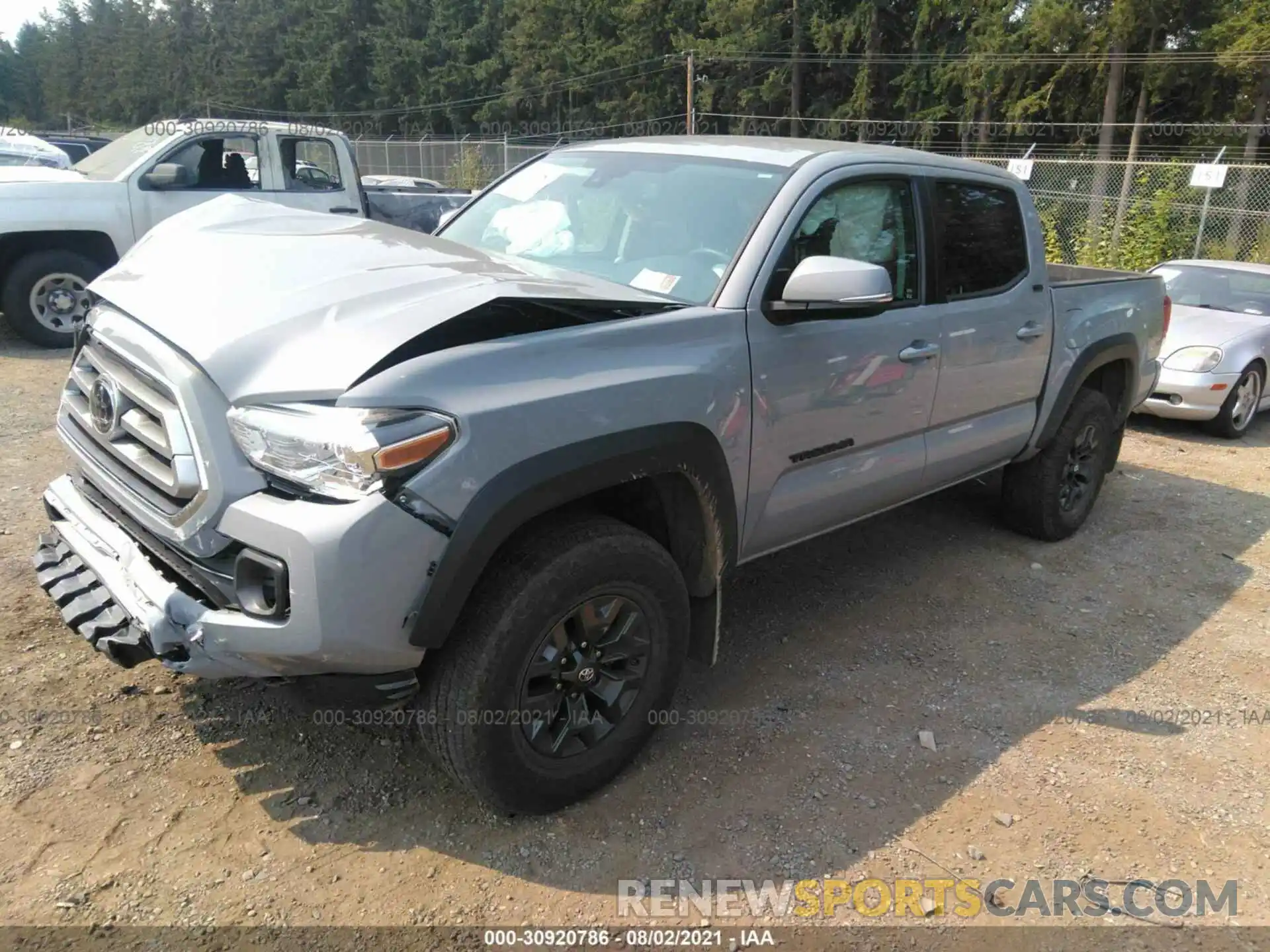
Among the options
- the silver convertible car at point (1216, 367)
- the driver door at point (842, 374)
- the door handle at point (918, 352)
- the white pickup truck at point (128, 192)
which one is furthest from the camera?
the white pickup truck at point (128, 192)

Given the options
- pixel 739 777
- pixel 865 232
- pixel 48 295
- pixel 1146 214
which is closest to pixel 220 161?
pixel 48 295

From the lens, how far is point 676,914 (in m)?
2.44

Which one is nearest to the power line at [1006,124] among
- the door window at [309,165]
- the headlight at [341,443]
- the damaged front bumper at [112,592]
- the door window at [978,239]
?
the door window at [309,165]

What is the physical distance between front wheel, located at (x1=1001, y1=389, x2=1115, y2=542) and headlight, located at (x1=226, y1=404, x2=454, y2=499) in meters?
3.74

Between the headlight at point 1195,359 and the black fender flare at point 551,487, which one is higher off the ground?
the black fender flare at point 551,487

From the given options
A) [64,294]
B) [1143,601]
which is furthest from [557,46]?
[1143,601]

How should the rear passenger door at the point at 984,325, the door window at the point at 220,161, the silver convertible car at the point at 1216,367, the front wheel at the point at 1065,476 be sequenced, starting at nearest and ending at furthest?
the rear passenger door at the point at 984,325
the front wheel at the point at 1065,476
the silver convertible car at the point at 1216,367
the door window at the point at 220,161

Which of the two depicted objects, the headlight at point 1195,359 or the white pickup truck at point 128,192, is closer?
the headlight at point 1195,359

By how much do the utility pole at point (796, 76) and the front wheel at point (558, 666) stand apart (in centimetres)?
3929

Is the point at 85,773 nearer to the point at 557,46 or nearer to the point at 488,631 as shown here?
the point at 488,631

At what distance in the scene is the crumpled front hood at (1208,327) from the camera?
25.4ft

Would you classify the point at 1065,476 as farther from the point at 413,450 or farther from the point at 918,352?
the point at 413,450

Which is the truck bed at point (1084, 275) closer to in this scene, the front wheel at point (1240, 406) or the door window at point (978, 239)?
the door window at point (978, 239)

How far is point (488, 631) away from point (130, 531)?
1068 mm
